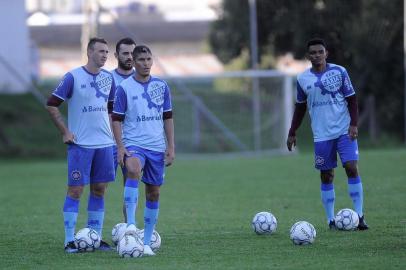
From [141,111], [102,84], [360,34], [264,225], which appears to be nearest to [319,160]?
[264,225]

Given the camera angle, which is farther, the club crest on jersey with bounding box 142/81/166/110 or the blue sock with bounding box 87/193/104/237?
the blue sock with bounding box 87/193/104/237

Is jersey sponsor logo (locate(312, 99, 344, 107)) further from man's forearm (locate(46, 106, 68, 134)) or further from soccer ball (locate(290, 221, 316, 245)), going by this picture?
man's forearm (locate(46, 106, 68, 134))

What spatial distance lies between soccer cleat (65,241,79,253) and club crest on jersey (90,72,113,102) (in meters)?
1.67

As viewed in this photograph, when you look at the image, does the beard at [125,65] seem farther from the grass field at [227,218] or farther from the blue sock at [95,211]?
the grass field at [227,218]

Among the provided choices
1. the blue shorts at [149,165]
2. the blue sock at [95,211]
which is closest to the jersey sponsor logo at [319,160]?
the blue shorts at [149,165]

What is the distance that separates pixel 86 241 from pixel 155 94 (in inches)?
69.7

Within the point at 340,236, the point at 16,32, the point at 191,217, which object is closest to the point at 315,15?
the point at 16,32

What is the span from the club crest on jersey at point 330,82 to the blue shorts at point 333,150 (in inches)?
23.5

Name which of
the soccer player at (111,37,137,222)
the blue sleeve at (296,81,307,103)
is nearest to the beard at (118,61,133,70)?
the soccer player at (111,37,137,222)

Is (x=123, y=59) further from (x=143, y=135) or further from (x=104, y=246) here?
(x=104, y=246)

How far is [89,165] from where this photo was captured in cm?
1055

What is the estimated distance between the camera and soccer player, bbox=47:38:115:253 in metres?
10.4

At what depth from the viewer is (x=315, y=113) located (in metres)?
12.2

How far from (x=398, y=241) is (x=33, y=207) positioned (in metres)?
7.61
